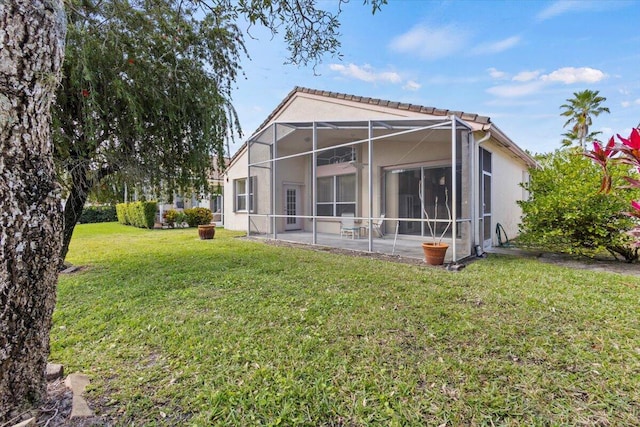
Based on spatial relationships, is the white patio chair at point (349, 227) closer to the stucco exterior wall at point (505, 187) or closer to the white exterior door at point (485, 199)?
the white exterior door at point (485, 199)

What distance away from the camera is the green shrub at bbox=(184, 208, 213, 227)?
16.8 meters

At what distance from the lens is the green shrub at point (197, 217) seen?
16828 mm

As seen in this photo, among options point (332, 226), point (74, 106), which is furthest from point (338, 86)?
point (74, 106)

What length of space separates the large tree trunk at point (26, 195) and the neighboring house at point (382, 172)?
6108 millimetres

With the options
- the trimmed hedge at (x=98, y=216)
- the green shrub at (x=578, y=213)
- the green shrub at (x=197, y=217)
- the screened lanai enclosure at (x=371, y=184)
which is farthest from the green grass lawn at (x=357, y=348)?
the trimmed hedge at (x=98, y=216)

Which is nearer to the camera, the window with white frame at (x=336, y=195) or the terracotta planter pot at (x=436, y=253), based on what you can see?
the terracotta planter pot at (x=436, y=253)

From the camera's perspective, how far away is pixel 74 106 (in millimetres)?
4648

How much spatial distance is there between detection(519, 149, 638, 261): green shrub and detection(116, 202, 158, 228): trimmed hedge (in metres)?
16.0

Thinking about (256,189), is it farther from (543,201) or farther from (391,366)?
(391,366)

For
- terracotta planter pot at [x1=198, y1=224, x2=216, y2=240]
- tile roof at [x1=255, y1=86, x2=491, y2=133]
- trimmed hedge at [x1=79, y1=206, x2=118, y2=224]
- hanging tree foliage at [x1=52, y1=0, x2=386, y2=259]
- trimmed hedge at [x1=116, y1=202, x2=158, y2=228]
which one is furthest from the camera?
trimmed hedge at [x1=79, y1=206, x2=118, y2=224]

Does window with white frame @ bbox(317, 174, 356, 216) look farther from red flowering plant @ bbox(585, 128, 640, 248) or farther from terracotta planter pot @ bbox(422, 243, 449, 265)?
red flowering plant @ bbox(585, 128, 640, 248)

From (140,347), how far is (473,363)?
10.2 feet

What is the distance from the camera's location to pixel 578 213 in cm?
641

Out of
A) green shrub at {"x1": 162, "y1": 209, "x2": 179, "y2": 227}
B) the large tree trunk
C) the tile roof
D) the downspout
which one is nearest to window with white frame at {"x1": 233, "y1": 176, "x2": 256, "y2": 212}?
the tile roof
